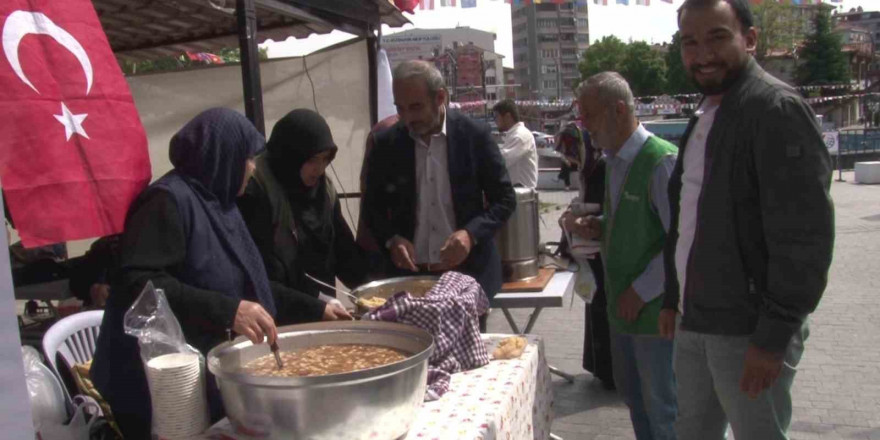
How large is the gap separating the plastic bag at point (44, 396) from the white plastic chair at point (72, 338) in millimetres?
519

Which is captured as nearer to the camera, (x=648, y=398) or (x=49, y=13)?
(x=49, y=13)

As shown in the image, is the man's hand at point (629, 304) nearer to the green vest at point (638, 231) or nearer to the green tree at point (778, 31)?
the green vest at point (638, 231)

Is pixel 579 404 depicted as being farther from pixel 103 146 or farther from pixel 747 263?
pixel 103 146

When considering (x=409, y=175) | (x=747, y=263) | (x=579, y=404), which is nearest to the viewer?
(x=747, y=263)

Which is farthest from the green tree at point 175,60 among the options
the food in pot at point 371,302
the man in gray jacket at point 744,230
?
the man in gray jacket at point 744,230

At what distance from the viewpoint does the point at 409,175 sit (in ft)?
9.98

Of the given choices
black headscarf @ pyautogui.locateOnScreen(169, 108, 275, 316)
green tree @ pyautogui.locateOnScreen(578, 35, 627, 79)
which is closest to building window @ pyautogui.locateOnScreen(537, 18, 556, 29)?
green tree @ pyautogui.locateOnScreen(578, 35, 627, 79)

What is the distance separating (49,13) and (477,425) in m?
1.56

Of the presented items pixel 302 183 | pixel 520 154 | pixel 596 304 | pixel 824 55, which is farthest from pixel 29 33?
pixel 824 55

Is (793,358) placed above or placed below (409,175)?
below

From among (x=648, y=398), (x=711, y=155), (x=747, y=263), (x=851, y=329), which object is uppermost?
(x=711, y=155)

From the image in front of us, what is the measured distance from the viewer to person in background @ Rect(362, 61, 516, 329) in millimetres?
2967

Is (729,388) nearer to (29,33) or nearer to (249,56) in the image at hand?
(29,33)

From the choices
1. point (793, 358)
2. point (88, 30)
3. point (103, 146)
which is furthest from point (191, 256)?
point (793, 358)
